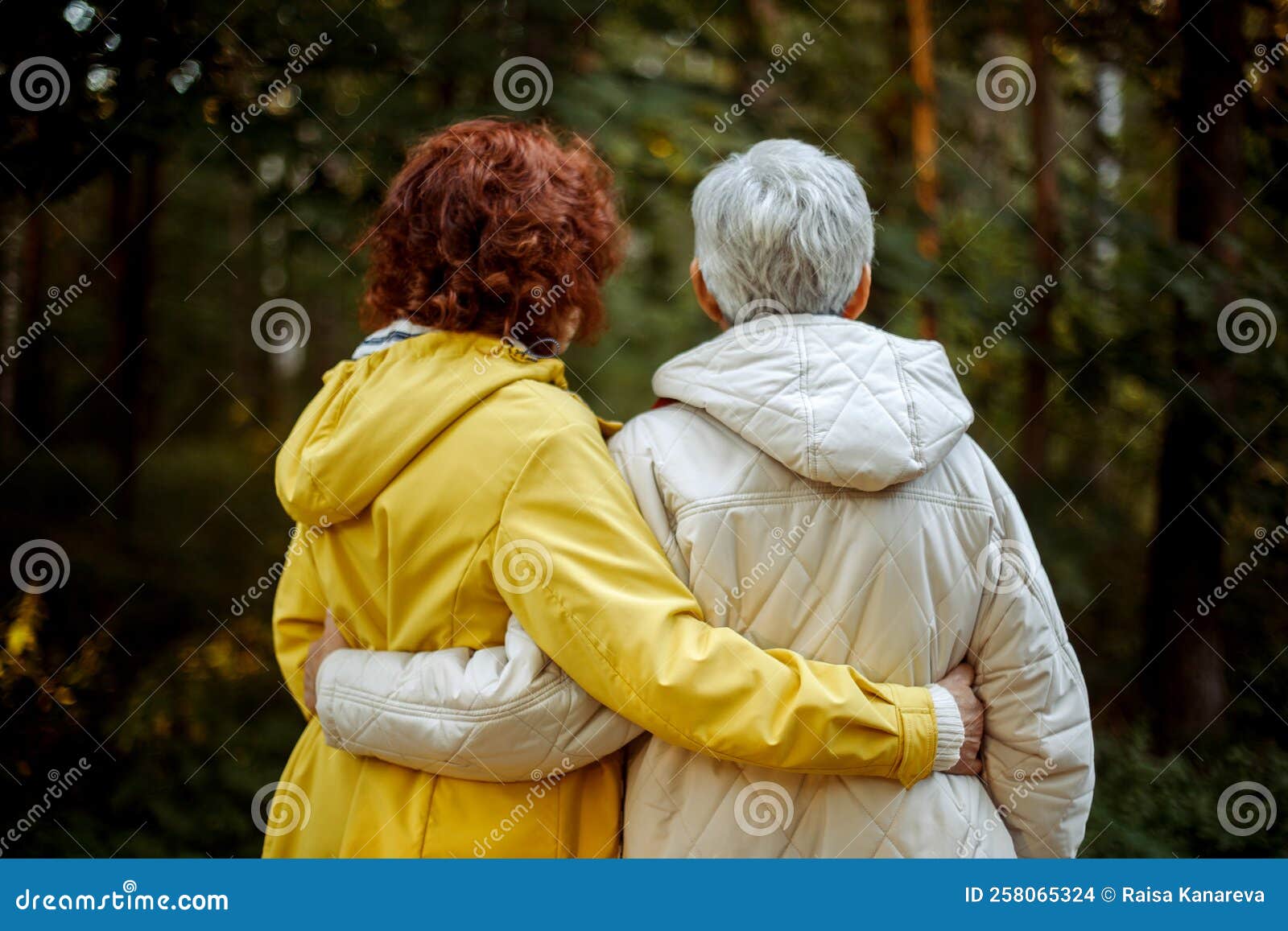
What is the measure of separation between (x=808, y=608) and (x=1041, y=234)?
341 centimetres

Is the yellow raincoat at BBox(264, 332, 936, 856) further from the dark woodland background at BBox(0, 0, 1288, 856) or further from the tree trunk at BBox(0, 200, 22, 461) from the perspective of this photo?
the tree trunk at BBox(0, 200, 22, 461)

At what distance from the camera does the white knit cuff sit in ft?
5.49

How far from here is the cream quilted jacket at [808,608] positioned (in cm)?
162

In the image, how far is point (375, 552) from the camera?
1.70 metres

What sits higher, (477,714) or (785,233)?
(785,233)

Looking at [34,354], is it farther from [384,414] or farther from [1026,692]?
[1026,692]

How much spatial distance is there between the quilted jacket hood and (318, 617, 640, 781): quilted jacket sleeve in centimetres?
49

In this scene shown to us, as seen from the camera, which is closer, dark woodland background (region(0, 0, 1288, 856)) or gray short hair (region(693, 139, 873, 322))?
gray short hair (region(693, 139, 873, 322))

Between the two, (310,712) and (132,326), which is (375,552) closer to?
(310,712)

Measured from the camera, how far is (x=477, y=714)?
1.62 metres

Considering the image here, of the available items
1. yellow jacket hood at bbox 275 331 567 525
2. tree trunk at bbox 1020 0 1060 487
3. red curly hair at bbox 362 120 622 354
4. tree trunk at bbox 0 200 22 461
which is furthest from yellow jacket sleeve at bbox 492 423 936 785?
tree trunk at bbox 0 200 22 461

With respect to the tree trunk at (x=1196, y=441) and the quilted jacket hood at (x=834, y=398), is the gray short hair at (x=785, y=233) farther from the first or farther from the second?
the tree trunk at (x=1196, y=441)

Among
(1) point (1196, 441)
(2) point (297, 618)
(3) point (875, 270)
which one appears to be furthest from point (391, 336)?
(1) point (1196, 441)

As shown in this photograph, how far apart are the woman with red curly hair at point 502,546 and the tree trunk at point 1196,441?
7.82ft
